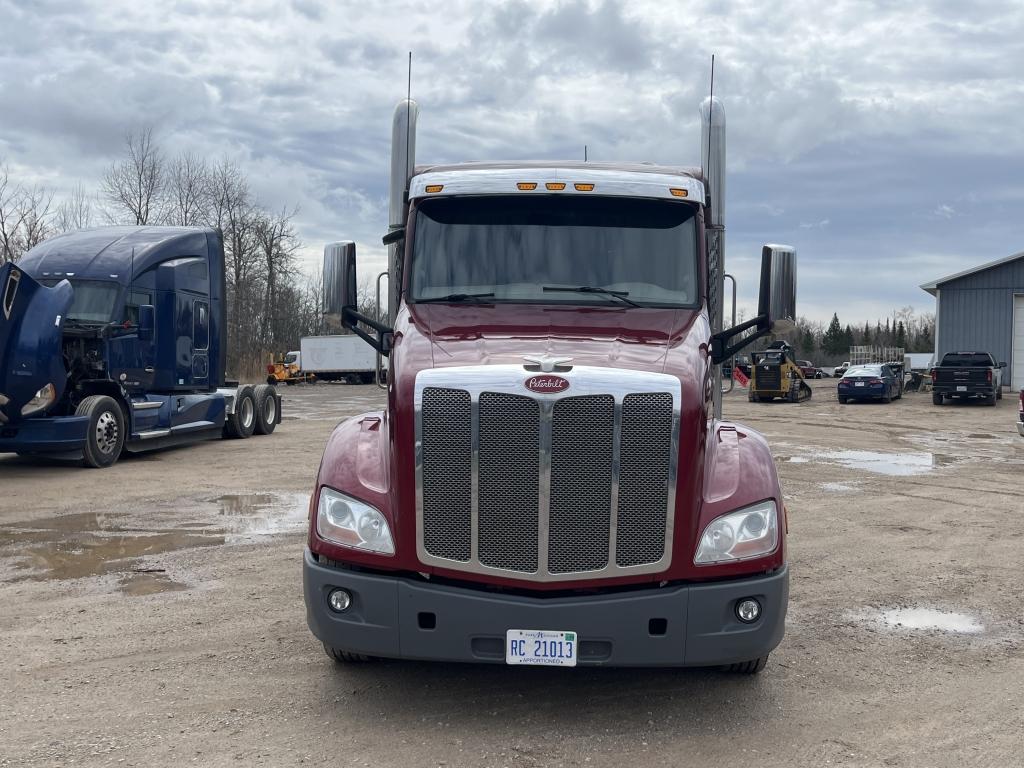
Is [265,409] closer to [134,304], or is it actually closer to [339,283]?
[134,304]

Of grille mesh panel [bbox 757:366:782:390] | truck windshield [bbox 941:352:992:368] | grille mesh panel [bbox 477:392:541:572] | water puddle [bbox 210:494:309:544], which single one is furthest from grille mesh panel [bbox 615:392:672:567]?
truck windshield [bbox 941:352:992:368]

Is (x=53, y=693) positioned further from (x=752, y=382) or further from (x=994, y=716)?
(x=752, y=382)

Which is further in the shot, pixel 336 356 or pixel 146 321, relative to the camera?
pixel 336 356

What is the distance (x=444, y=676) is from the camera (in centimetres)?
500

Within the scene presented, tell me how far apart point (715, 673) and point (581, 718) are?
92cm

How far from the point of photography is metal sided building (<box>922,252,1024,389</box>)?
36.1 meters

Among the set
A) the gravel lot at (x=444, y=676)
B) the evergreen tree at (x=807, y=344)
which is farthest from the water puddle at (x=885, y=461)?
the evergreen tree at (x=807, y=344)

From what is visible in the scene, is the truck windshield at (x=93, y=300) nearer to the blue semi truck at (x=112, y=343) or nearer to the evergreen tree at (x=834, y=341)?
the blue semi truck at (x=112, y=343)

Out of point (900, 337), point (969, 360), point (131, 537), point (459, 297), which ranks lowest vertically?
point (131, 537)

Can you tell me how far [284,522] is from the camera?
948 centimetres

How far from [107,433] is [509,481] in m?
11.0

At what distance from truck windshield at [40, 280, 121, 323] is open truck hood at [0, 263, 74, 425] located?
51.5 inches

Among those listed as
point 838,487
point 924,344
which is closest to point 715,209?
point 838,487

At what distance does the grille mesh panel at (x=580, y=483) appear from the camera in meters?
4.18
